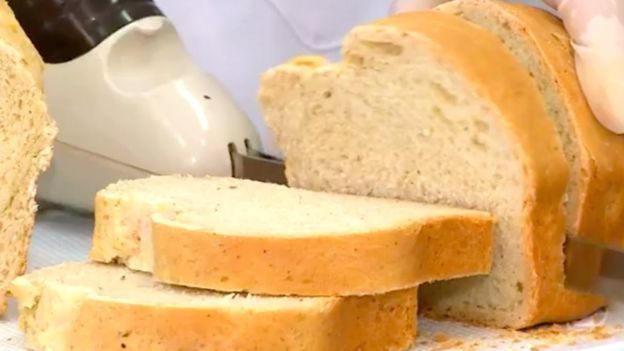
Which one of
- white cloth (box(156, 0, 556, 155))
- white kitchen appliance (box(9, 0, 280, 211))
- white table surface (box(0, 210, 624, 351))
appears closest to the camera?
white table surface (box(0, 210, 624, 351))

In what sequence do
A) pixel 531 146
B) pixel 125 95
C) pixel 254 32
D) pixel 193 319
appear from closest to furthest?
pixel 193 319 < pixel 531 146 < pixel 125 95 < pixel 254 32

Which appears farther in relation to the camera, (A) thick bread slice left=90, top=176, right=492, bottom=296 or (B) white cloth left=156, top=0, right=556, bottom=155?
(B) white cloth left=156, top=0, right=556, bottom=155

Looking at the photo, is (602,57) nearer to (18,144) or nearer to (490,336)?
(490,336)

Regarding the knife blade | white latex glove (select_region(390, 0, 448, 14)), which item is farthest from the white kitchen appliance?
white latex glove (select_region(390, 0, 448, 14))

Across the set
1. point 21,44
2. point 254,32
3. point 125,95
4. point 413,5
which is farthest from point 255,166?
point 254,32

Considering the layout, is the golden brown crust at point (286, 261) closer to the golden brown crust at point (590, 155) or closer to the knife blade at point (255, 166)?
the golden brown crust at point (590, 155)

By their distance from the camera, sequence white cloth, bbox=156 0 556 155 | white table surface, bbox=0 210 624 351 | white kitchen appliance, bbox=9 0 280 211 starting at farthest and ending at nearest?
white cloth, bbox=156 0 556 155, white kitchen appliance, bbox=9 0 280 211, white table surface, bbox=0 210 624 351

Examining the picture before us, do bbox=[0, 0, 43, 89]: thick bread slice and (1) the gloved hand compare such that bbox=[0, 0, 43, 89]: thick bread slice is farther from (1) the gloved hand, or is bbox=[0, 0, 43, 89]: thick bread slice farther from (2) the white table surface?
(1) the gloved hand
